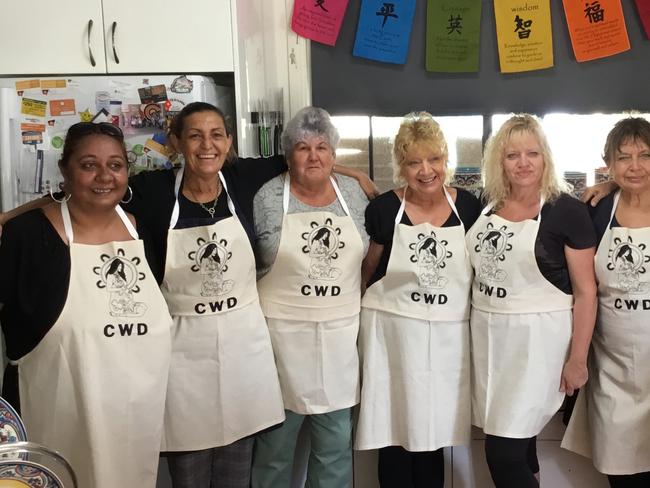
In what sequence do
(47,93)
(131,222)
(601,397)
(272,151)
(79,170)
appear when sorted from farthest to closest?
(272,151) < (47,93) < (601,397) < (131,222) < (79,170)

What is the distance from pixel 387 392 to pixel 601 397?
1.95 feet

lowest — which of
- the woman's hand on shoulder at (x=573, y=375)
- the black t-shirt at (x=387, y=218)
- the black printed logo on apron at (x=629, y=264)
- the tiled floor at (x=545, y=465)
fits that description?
the tiled floor at (x=545, y=465)

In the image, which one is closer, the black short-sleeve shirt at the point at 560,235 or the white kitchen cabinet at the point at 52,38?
the black short-sleeve shirt at the point at 560,235

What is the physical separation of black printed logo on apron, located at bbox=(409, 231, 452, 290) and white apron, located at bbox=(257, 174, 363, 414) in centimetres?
16

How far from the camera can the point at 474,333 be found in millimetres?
1692

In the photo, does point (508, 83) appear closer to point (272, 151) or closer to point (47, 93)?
point (272, 151)

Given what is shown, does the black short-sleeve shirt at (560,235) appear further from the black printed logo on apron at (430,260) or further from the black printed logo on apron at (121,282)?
the black printed logo on apron at (121,282)

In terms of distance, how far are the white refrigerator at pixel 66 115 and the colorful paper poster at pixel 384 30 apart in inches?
26.0

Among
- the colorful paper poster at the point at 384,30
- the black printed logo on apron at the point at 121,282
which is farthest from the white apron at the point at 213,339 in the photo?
the colorful paper poster at the point at 384,30

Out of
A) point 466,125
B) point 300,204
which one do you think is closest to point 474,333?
point 300,204

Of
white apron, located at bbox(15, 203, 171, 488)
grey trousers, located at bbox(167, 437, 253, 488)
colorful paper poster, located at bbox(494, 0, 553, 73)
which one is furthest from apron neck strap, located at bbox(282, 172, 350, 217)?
colorful paper poster, located at bbox(494, 0, 553, 73)

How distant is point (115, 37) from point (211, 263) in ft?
2.68

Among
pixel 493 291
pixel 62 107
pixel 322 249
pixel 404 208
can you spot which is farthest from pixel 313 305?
pixel 62 107

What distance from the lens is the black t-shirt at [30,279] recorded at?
1.35 meters
